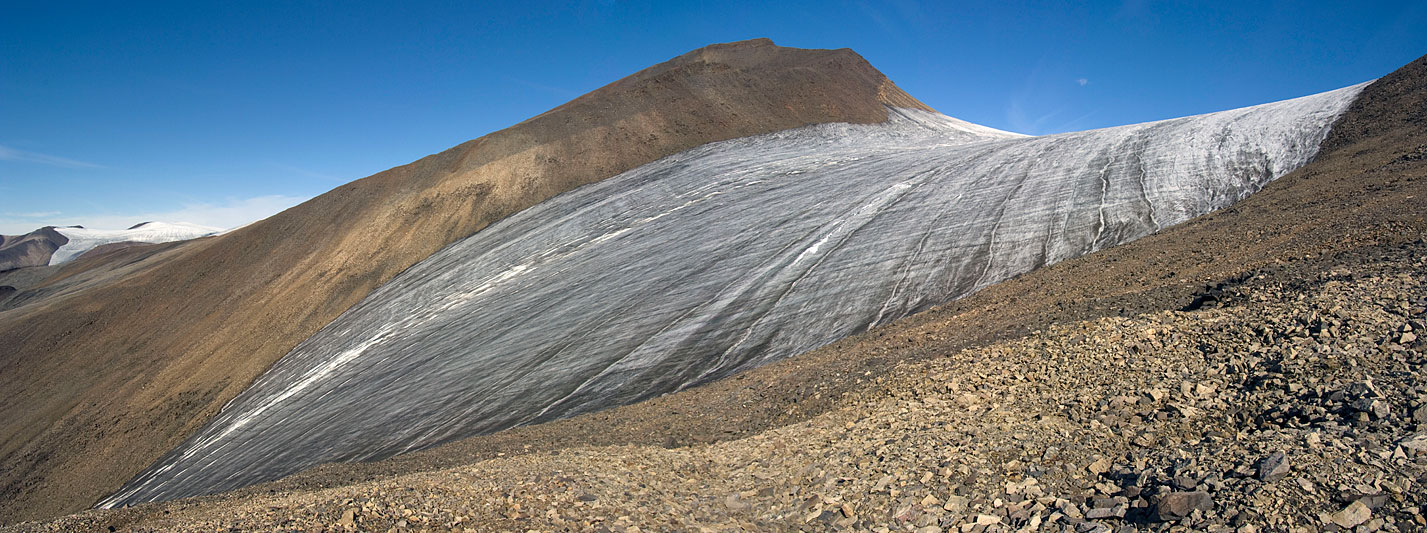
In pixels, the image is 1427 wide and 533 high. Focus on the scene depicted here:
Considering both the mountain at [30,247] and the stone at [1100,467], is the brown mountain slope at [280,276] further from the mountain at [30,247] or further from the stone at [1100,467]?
the mountain at [30,247]

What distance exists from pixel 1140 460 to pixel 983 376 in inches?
90.3

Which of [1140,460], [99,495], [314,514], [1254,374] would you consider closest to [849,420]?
[1140,460]

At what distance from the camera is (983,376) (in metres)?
7.20

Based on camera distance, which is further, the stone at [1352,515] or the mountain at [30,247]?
the mountain at [30,247]

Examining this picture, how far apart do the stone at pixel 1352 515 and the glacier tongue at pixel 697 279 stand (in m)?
7.65

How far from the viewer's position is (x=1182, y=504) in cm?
413

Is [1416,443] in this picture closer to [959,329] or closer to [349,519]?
[959,329]

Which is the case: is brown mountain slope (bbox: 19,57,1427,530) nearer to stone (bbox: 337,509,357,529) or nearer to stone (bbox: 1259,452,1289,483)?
stone (bbox: 337,509,357,529)

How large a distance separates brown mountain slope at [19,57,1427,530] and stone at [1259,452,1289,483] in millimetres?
1261

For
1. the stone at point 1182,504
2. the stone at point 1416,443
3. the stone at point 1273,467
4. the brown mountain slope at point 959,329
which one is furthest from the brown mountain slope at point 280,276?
the stone at point 1416,443

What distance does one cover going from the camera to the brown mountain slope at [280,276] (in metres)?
16.4

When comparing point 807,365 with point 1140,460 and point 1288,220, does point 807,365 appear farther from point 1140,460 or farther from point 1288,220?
point 1288,220

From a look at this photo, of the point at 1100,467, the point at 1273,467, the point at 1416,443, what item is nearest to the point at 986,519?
the point at 1100,467

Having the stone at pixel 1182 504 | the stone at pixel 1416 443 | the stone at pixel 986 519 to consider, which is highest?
the stone at pixel 1416 443
